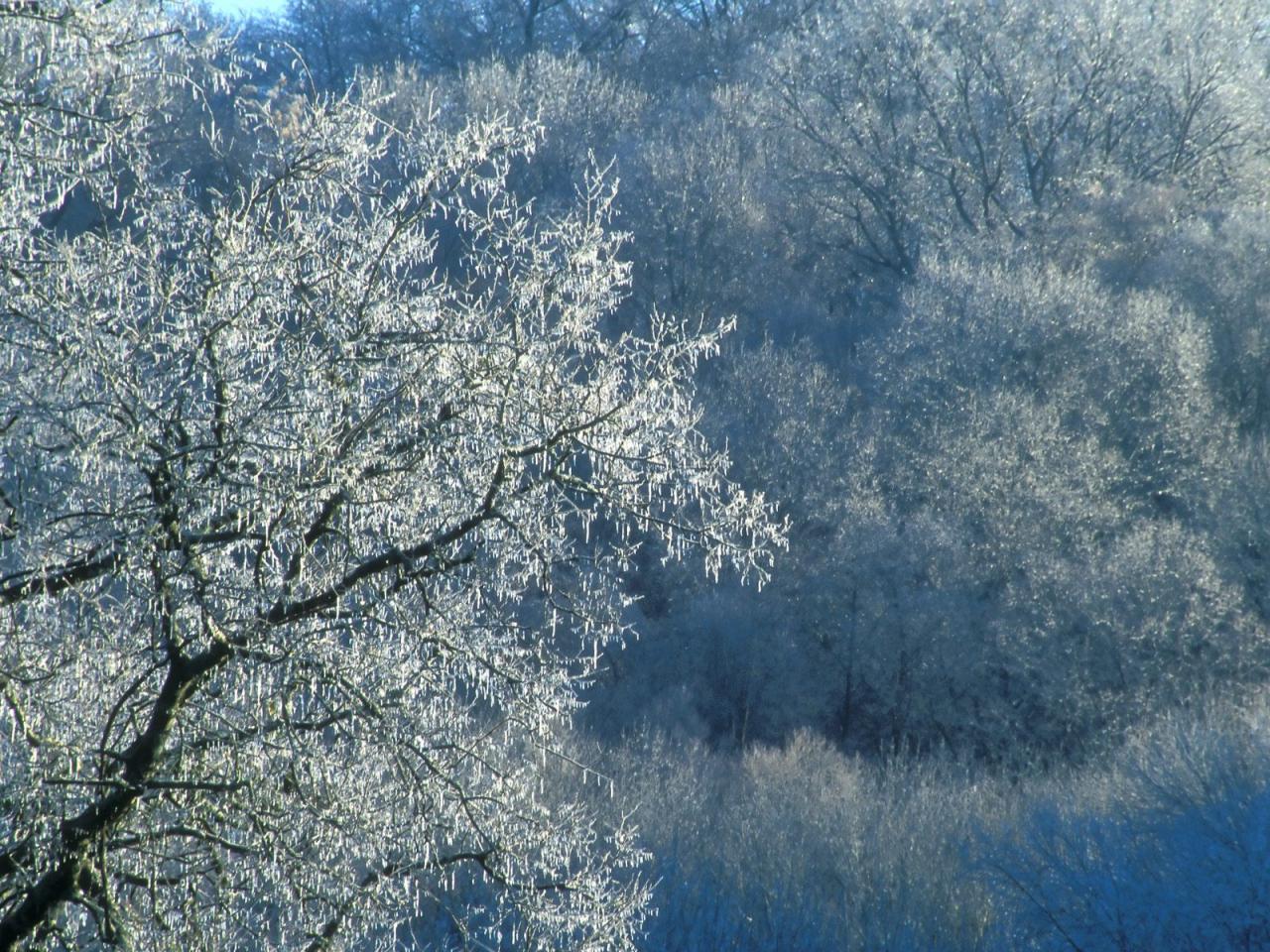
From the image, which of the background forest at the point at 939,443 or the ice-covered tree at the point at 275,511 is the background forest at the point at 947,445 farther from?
the ice-covered tree at the point at 275,511

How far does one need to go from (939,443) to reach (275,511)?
20.8 m

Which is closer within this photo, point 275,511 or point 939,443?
point 275,511

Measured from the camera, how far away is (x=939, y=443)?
77.2 ft

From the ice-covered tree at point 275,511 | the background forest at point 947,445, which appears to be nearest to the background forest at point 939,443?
the background forest at point 947,445

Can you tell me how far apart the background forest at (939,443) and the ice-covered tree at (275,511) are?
289 centimetres

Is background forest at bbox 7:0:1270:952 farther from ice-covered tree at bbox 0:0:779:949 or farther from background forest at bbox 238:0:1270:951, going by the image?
ice-covered tree at bbox 0:0:779:949

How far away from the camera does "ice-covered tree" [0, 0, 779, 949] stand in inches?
146

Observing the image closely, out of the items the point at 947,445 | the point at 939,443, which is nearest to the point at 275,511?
the point at 947,445

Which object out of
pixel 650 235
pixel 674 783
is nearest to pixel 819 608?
pixel 674 783

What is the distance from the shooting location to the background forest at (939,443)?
13461mm

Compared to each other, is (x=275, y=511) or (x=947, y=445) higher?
(x=947, y=445)

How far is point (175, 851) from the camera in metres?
4.21

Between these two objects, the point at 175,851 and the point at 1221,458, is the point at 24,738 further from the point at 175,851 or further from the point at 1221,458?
the point at 1221,458

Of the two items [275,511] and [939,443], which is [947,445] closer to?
[939,443]
